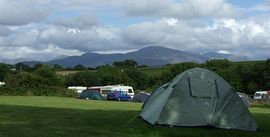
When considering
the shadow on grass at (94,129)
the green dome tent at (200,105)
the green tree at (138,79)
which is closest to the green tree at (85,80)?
the green tree at (138,79)

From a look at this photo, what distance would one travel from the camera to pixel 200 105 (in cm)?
1727

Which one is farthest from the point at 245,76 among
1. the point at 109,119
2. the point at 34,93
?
the point at 109,119

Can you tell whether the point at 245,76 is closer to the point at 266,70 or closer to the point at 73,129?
the point at 266,70

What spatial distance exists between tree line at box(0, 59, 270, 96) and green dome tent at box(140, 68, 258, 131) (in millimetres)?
44998

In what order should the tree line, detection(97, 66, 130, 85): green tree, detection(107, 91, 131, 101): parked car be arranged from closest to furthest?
1. detection(107, 91, 131, 101): parked car
2. the tree line
3. detection(97, 66, 130, 85): green tree

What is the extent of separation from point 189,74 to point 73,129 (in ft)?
15.5

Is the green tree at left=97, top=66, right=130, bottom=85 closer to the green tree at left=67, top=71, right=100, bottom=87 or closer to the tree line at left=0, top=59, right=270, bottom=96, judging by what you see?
the tree line at left=0, top=59, right=270, bottom=96

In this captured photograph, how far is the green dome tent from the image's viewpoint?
1702 cm

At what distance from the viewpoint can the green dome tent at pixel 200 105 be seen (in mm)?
17016

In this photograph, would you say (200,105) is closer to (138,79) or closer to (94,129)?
(94,129)

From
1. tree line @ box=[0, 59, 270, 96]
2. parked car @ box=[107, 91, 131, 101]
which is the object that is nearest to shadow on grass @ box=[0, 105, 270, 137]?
parked car @ box=[107, 91, 131, 101]

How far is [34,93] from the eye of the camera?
6112 centimetres

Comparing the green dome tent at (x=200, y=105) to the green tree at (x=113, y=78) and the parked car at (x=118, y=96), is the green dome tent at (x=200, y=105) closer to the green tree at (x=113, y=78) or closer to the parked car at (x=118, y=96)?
the parked car at (x=118, y=96)

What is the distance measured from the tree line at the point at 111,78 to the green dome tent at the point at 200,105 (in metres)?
45.0
